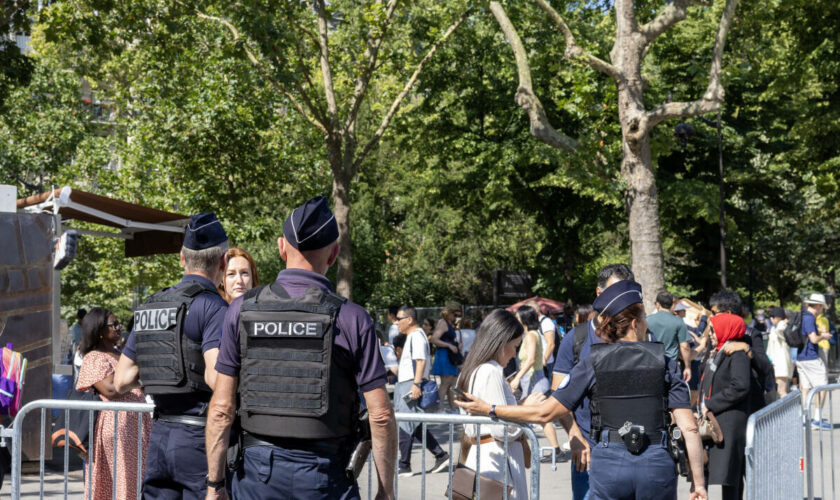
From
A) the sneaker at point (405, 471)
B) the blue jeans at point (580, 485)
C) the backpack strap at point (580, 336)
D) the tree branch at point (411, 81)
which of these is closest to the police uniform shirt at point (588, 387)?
the blue jeans at point (580, 485)

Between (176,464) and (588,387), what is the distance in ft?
6.17

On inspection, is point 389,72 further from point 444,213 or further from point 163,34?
point 444,213

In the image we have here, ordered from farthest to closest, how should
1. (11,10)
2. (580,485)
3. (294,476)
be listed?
(11,10) < (580,485) < (294,476)

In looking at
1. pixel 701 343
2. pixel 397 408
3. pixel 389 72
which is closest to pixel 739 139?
pixel 389 72

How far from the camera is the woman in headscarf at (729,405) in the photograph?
22.0 ft

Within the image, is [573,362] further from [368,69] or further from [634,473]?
[368,69]

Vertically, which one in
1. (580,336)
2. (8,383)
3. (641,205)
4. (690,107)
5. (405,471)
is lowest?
(405,471)

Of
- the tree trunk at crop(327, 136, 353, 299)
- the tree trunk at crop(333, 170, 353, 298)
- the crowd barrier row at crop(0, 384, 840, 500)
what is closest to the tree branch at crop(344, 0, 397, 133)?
the tree trunk at crop(327, 136, 353, 299)

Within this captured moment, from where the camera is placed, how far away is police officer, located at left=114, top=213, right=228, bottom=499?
161 inches

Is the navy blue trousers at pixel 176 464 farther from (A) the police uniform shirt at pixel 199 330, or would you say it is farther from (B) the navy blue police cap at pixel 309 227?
(B) the navy blue police cap at pixel 309 227

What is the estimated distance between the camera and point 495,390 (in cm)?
511

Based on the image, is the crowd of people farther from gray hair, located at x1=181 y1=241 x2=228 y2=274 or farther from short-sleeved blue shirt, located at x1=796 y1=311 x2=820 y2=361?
short-sleeved blue shirt, located at x1=796 y1=311 x2=820 y2=361

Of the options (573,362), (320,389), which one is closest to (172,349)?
(320,389)

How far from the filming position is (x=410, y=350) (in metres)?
10.0
